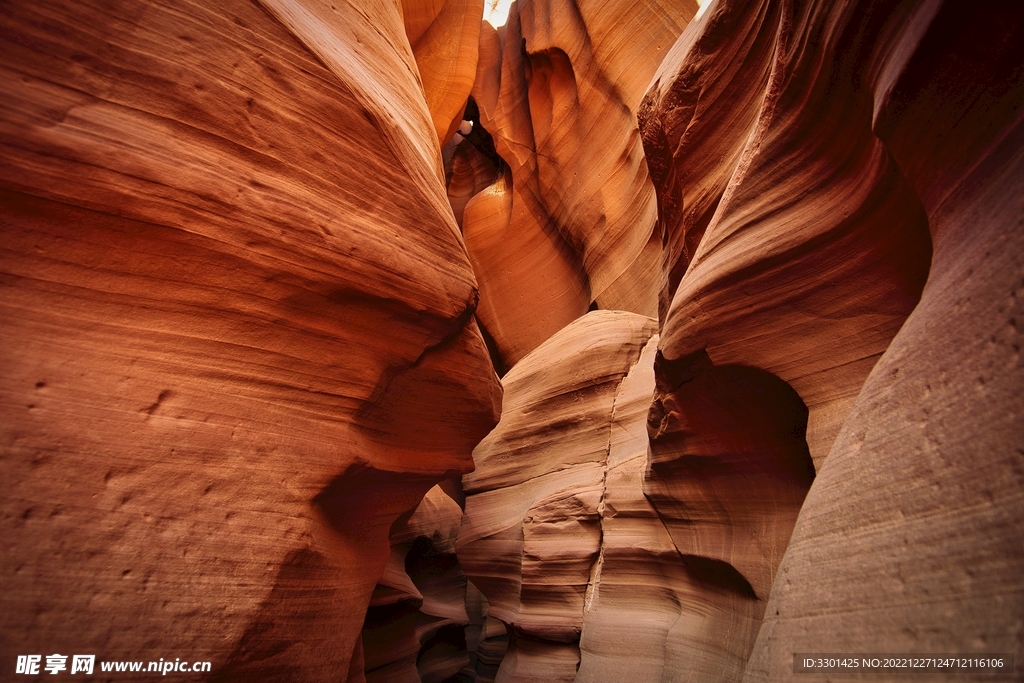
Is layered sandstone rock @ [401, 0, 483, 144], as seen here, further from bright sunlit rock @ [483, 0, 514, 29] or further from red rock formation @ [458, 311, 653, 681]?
red rock formation @ [458, 311, 653, 681]

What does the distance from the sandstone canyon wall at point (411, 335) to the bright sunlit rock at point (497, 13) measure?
1174 cm

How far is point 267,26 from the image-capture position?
3141 millimetres

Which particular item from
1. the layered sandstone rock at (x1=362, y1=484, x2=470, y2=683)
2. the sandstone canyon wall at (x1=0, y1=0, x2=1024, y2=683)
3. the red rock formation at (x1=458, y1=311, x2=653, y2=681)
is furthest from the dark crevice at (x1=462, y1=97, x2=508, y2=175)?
the sandstone canyon wall at (x1=0, y1=0, x2=1024, y2=683)

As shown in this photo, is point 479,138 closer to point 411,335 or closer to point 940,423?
point 411,335

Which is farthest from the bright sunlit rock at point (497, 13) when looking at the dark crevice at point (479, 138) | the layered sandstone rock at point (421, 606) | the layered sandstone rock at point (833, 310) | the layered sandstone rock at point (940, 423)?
the layered sandstone rock at point (940, 423)

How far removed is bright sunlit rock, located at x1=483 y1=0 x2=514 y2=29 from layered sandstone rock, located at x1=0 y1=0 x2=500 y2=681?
13606 millimetres

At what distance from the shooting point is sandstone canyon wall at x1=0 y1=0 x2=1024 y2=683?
6.49ft

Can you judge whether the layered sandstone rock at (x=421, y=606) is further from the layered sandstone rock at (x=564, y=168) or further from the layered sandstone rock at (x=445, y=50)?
the layered sandstone rock at (x=445, y=50)

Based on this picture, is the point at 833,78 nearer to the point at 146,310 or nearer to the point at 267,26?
the point at 267,26

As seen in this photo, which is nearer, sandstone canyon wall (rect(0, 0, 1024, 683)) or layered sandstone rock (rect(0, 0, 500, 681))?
sandstone canyon wall (rect(0, 0, 1024, 683))

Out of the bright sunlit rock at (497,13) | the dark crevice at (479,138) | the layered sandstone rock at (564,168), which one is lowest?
the layered sandstone rock at (564,168)

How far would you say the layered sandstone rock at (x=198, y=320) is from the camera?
2.39m

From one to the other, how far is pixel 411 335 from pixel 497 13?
1498 centimetres

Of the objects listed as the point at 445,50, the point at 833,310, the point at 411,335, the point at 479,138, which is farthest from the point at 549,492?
the point at 479,138
